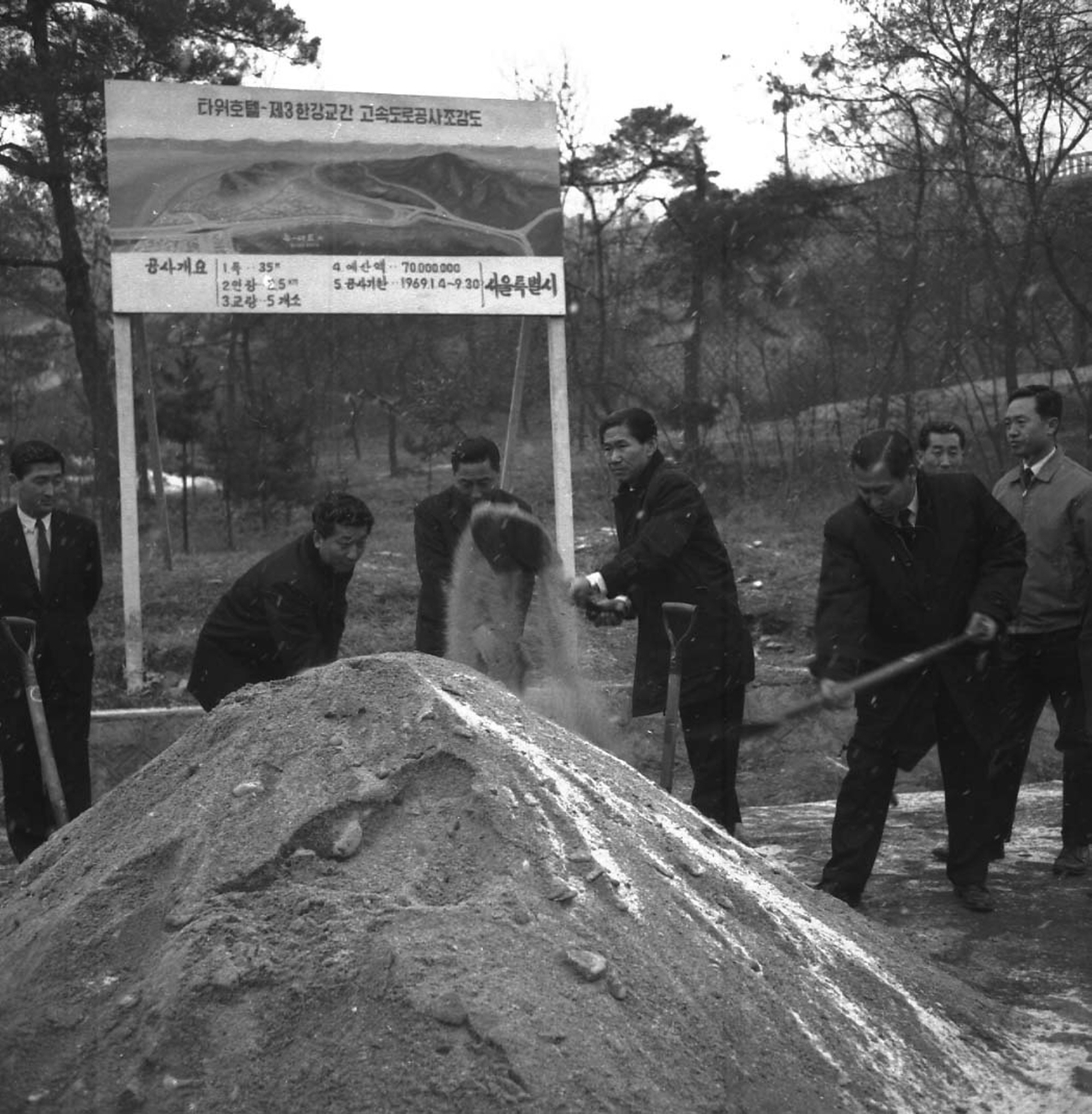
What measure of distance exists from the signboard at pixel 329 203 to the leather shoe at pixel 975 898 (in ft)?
15.7

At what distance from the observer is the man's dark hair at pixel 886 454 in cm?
513

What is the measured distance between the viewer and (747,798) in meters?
7.94

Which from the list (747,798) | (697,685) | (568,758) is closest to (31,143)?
(747,798)

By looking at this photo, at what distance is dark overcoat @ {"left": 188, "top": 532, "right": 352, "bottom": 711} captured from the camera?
5539mm

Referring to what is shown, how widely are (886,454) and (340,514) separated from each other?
73.4 inches

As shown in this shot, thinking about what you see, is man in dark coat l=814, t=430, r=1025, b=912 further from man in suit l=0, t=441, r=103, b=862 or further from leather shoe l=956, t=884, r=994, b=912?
man in suit l=0, t=441, r=103, b=862

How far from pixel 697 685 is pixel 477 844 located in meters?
2.26

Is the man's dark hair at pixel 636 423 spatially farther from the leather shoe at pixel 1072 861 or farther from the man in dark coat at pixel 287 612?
the leather shoe at pixel 1072 861

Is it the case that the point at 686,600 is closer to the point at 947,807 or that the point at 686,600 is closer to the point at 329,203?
the point at 947,807

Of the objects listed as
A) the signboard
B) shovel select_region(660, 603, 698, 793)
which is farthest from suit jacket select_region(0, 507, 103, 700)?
the signboard

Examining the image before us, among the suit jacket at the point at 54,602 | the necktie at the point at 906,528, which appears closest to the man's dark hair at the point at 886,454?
the necktie at the point at 906,528

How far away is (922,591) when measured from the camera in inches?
208

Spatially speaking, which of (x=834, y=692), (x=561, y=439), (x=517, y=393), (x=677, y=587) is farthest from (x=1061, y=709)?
(x=517, y=393)

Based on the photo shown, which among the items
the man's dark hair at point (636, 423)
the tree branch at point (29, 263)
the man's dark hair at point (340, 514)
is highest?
the tree branch at point (29, 263)
